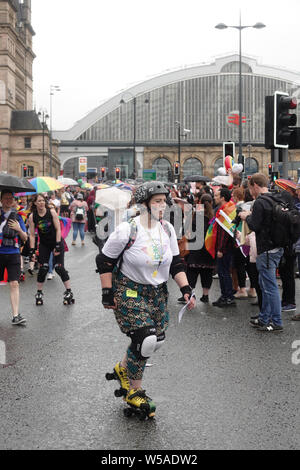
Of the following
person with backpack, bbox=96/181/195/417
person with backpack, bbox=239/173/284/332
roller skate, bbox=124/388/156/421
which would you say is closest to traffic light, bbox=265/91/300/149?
person with backpack, bbox=239/173/284/332

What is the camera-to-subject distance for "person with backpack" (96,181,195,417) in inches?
182

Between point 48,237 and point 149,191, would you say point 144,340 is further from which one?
point 48,237

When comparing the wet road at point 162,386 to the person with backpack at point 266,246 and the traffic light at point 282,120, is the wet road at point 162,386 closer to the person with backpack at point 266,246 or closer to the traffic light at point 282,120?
the person with backpack at point 266,246

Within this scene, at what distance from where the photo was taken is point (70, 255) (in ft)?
56.6

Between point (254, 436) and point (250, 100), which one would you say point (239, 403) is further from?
point (250, 100)

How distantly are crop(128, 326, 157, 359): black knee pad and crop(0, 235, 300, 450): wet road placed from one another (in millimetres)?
498

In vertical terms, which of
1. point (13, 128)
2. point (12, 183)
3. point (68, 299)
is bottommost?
point (68, 299)

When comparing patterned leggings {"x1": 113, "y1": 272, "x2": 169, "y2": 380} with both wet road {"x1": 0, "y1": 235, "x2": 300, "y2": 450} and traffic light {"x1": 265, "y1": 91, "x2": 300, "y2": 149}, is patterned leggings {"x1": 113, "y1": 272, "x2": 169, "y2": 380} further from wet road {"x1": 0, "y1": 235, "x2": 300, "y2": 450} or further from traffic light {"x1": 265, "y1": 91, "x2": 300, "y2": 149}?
traffic light {"x1": 265, "y1": 91, "x2": 300, "y2": 149}

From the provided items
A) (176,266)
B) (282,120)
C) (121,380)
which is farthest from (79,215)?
(121,380)

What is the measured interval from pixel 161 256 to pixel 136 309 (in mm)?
454

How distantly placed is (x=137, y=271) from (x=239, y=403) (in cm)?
134

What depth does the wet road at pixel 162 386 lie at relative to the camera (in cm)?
416

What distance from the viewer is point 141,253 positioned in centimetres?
468

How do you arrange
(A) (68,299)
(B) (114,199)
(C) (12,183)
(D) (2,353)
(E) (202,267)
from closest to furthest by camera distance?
(D) (2,353), (C) (12,183), (A) (68,299), (E) (202,267), (B) (114,199)
